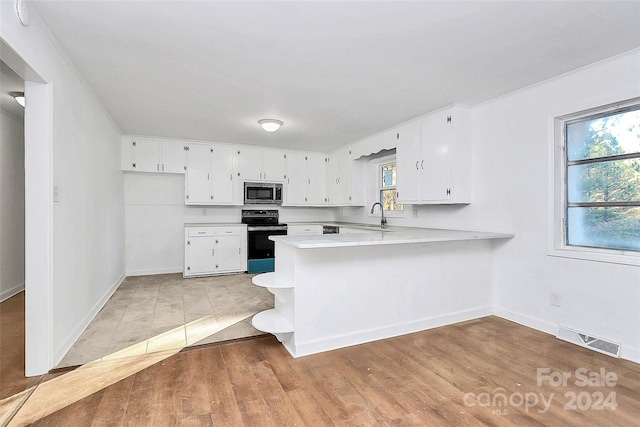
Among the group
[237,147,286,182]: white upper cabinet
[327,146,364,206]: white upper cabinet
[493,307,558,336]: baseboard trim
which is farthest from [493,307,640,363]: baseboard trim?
[237,147,286,182]: white upper cabinet

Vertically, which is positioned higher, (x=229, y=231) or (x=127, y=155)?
(x=127, y=155)

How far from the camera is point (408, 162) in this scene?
4.02 m

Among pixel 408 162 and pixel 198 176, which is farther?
pixel 198 176

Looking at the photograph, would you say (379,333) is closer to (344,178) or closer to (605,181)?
(605,181)

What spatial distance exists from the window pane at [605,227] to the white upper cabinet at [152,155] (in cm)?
523

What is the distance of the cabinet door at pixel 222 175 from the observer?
17.6 feet

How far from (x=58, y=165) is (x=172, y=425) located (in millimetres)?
1985

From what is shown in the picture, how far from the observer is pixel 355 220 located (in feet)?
19.6

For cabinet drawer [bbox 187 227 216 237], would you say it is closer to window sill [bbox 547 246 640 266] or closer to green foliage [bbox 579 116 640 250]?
window sill [bbox 547 246 640 266]

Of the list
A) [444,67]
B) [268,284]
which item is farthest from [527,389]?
[444,67]

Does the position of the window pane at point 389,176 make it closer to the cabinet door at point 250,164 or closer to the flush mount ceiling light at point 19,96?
the cabinet door at point 250,164

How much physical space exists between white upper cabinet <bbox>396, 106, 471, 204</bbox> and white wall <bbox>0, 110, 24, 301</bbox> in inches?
202

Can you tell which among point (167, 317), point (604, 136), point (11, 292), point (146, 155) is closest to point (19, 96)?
point (146, 155)

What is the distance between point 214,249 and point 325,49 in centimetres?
386
